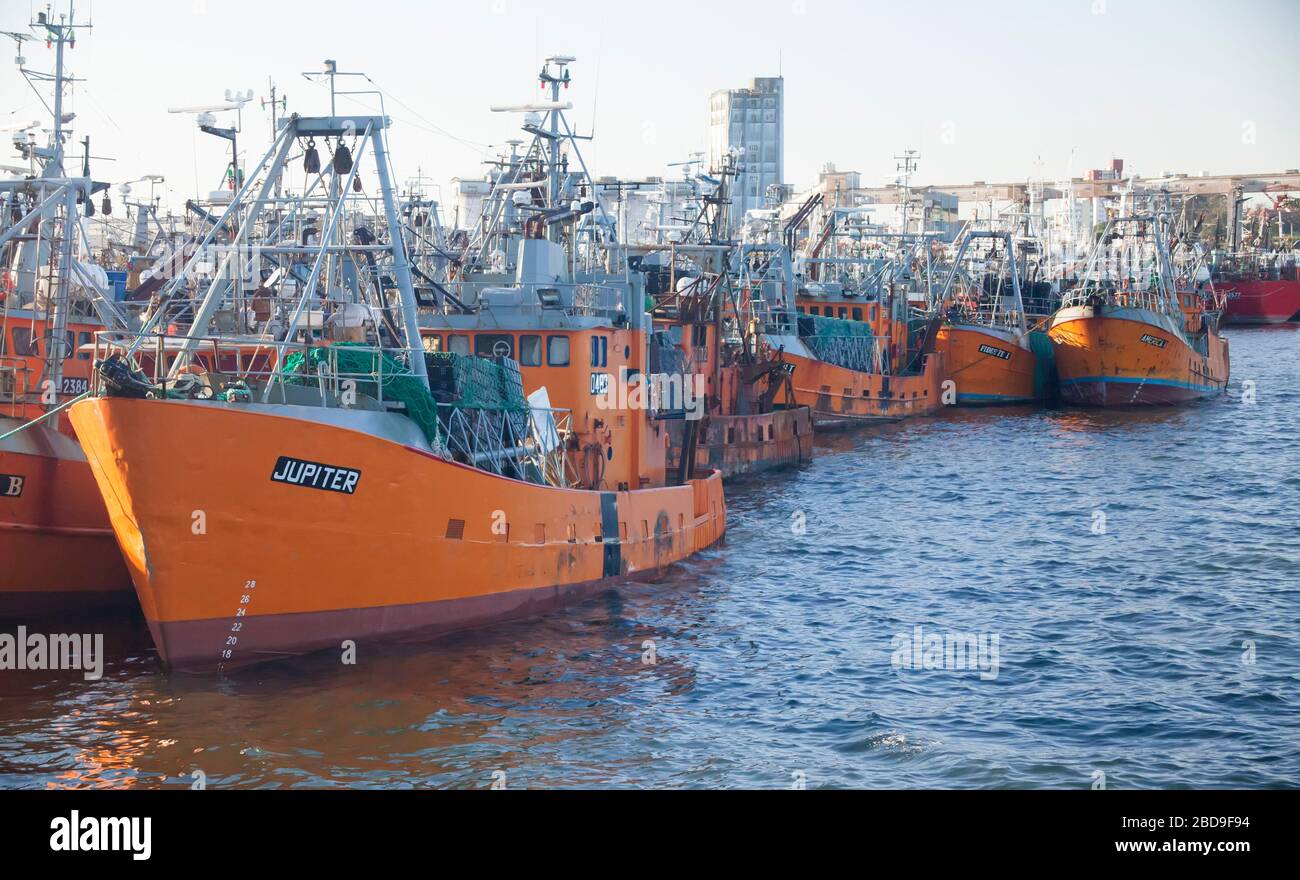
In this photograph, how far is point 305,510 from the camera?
53.7 ft

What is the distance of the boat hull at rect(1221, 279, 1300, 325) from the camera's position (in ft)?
378

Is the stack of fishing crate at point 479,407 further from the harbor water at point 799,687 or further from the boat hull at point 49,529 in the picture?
the boat hull at point 49,529

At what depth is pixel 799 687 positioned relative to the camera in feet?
58.7

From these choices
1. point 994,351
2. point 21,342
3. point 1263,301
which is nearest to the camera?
point 21,342

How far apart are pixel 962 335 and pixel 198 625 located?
4548cm

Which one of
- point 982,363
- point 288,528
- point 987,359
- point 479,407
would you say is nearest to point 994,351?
point 987,359

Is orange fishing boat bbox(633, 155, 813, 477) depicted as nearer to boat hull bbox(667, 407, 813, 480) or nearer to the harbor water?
boat hull bbox(667, 407, 813, 480)

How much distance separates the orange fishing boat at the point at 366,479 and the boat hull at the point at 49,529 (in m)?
2.20

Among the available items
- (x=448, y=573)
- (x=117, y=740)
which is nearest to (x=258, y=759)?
(x=117, y=740)

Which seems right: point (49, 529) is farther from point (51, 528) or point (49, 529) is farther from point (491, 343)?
point (491, 343)

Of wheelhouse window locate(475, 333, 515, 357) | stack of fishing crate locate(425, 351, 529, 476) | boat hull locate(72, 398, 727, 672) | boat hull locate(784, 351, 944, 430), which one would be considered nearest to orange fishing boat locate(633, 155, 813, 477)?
boat hull locate(784, 351, 944, 430)

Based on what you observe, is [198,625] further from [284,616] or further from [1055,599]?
[1055,599]

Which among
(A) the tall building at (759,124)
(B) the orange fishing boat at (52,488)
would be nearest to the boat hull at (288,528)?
(B) the orange fishing boat at (52,488)

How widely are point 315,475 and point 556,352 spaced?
24.1ft
